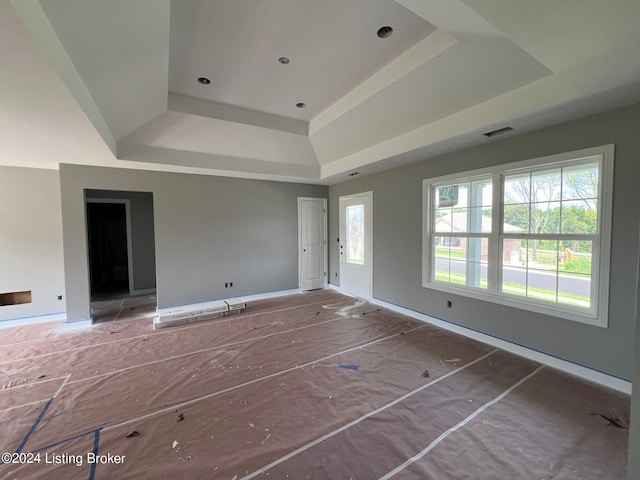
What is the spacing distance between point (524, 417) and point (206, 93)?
4.73m

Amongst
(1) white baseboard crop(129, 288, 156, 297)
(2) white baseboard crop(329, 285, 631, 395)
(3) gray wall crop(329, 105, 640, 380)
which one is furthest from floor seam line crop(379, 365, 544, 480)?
(1) white baseboard crop(129, 288, 156, 297)

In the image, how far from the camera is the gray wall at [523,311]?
2.30 metres

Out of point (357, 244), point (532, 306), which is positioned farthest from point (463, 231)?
point (357, 244)

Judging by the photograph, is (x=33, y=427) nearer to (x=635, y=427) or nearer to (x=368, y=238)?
(x=635, y=427)

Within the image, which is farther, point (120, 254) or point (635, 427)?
point (120, 254)

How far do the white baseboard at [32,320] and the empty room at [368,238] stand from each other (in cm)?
3

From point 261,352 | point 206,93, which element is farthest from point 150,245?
point 261,352

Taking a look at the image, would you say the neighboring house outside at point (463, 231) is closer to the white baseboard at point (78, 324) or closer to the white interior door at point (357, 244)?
the white interior door at point (357, 244)

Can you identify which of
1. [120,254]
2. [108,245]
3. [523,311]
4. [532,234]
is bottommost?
[523,311]

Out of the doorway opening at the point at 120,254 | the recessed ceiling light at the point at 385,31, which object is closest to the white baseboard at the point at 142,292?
the doorway opening at the point at 120,254

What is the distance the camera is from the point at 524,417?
204 centimetres

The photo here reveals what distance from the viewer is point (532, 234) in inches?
115

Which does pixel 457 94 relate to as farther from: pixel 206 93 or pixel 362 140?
pixel 206 93

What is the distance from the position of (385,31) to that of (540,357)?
144 inches
